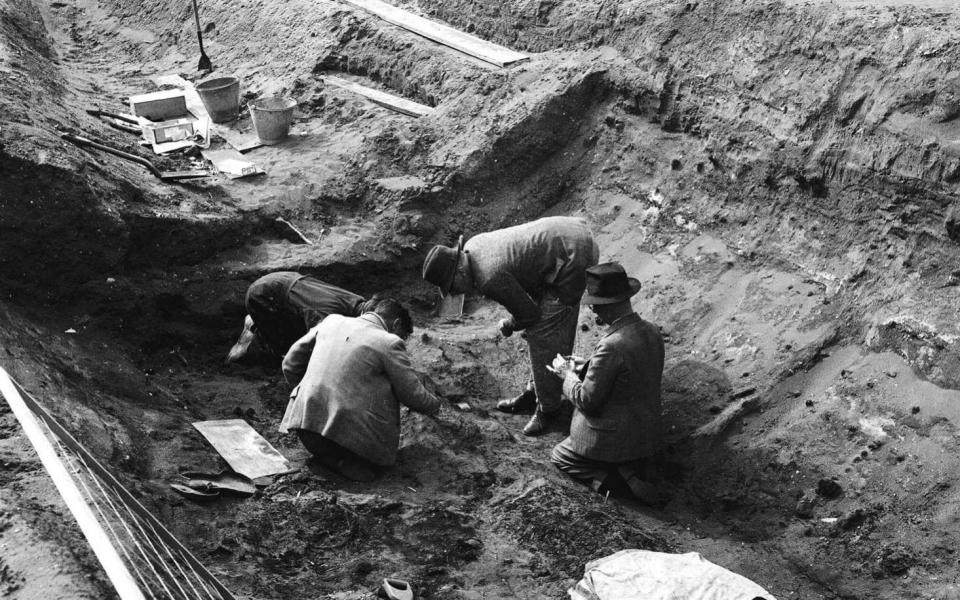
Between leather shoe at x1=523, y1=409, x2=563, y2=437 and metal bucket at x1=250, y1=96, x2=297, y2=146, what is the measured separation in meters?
4.91

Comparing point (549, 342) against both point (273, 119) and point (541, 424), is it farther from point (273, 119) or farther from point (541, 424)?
point (273, 119)

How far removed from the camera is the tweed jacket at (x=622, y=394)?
19.1ft

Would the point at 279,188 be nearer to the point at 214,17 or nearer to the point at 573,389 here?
the point at 573,389

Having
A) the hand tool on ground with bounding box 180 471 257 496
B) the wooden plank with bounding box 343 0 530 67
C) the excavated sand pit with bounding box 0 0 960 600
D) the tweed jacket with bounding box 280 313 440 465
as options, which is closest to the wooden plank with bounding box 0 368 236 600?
the excavated sand pit with bounding box 0 0 960 600

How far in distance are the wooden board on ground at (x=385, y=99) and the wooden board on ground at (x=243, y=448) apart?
4650mm

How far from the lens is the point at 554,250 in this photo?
22.0 feet

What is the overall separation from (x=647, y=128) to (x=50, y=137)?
16.9 ft

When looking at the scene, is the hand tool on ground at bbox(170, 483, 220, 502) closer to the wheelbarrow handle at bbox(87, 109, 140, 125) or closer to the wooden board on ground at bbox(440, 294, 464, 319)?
the wooden board on ground at bbox(440, 294, 464, 319)

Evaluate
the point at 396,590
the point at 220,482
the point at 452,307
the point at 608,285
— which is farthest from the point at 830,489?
the point at 452,307

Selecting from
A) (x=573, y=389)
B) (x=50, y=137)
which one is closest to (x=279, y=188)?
(x=50, y=137)

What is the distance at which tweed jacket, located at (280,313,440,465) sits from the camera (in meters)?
5.72

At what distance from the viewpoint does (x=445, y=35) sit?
423 inches

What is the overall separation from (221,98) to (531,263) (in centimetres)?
580

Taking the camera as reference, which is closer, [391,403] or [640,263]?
[391,403]
